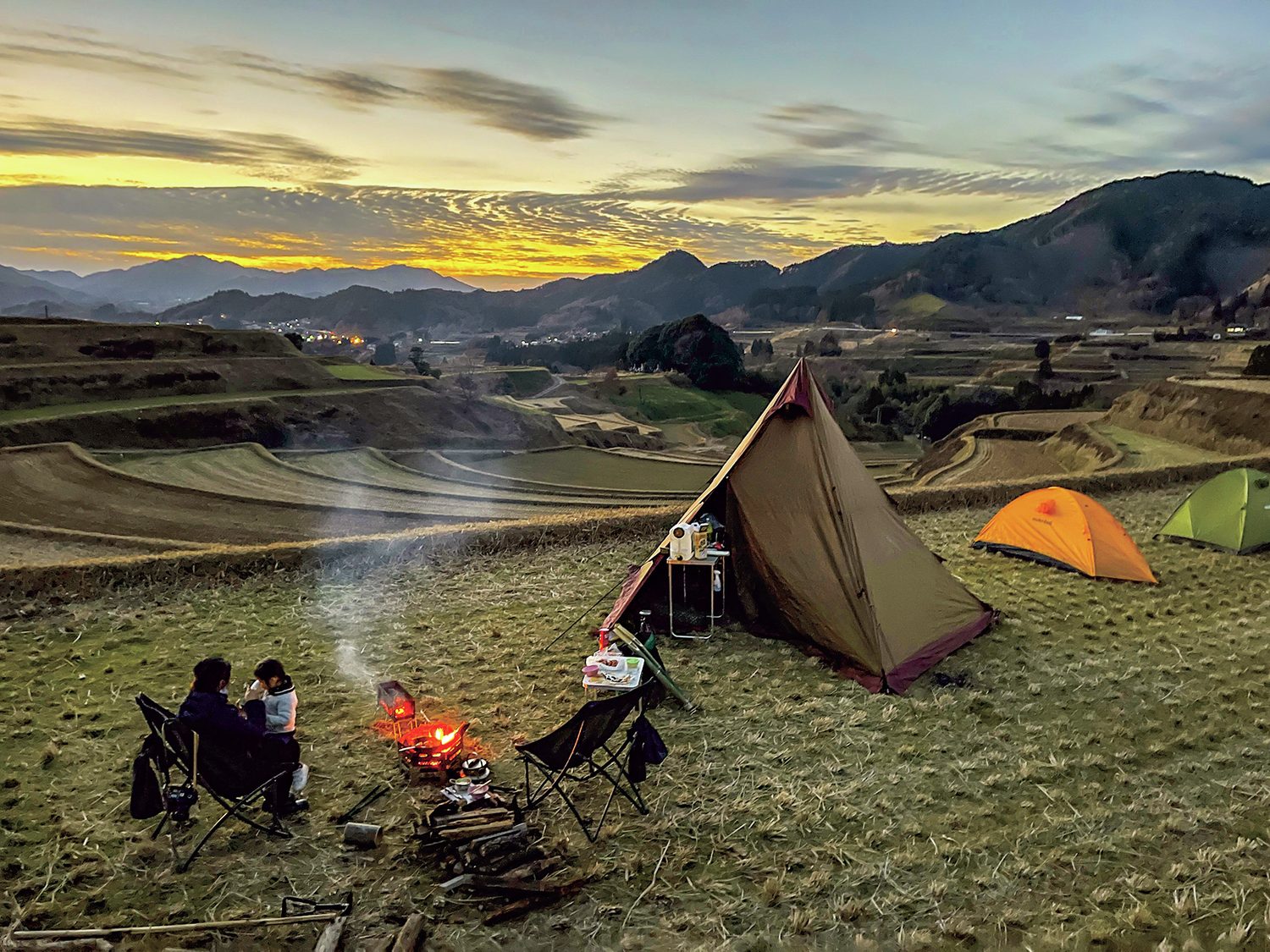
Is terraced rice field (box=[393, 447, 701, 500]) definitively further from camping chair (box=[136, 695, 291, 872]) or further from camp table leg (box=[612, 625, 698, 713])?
camping chair (box=[136, 695, 291, 872])

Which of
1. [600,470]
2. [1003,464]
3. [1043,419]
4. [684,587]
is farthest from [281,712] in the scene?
[1043,419]

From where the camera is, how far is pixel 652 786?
22.7 feet

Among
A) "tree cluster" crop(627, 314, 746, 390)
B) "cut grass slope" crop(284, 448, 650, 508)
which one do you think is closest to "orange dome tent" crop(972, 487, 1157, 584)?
"cut grass slope" crop(284, 448, 650, 508)

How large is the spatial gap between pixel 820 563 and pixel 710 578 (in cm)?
162

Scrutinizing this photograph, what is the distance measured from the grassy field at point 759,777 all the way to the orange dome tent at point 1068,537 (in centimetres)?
115

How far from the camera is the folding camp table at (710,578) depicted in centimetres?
1002

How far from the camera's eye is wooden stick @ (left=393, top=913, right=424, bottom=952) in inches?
191

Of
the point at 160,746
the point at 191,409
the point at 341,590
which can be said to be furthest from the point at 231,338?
the point at 160,746

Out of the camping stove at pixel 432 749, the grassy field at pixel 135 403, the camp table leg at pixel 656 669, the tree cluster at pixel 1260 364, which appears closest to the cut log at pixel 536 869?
the camping stove at pixel 432 749

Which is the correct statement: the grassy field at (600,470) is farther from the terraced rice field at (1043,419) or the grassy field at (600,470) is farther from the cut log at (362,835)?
the cut log at (362,835)

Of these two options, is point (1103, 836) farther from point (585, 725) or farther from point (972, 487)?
point (972, 487)

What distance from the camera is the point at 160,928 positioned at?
16.3 feet

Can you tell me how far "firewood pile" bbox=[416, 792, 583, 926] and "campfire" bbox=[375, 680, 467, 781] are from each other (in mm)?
856

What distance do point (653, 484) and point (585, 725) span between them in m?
48.2
